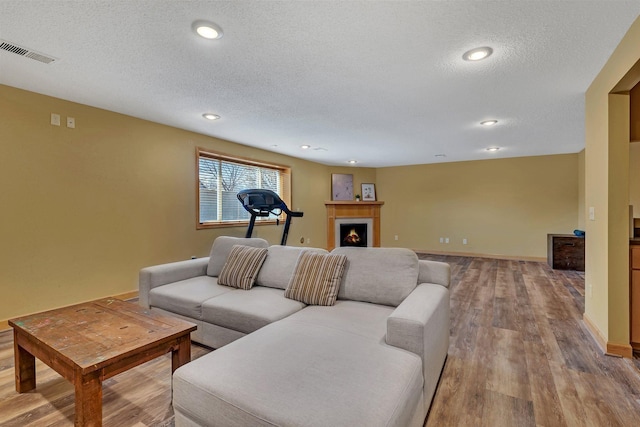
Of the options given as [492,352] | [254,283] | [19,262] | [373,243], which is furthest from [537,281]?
[19,262]

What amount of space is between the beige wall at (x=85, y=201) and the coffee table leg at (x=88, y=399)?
238cm

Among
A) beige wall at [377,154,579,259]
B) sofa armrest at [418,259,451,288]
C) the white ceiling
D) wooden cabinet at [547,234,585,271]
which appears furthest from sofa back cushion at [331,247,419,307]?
beige wall at [377,154,579,259]

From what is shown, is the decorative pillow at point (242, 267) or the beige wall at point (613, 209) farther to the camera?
the decorative pillow at point (242, 267)

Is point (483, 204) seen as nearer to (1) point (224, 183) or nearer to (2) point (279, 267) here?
(1) point (224, 183)

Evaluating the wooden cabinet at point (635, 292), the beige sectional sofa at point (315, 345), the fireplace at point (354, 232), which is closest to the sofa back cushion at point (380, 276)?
the beige sectional sofa at point (315, 345)

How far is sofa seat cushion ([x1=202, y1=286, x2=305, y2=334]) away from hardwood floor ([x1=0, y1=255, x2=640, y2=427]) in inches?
15.6

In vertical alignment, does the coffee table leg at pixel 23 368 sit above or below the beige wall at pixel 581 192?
below

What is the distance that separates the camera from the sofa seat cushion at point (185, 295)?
7.55 ft

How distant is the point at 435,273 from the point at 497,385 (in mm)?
780

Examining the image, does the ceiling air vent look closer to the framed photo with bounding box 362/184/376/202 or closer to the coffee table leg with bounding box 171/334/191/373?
the coffee table leg with bounding box 171/334/191/373

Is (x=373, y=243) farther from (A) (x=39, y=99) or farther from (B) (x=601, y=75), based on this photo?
(A) (x=39, y=99)

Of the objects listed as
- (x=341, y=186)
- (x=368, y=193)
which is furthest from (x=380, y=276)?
(x=368, y=193)

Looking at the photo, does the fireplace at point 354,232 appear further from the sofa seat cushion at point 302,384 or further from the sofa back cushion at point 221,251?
the sofa seat cushion at point 302,384

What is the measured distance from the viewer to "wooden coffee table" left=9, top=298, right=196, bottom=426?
1303 mm
